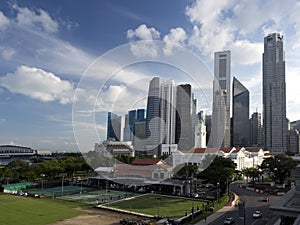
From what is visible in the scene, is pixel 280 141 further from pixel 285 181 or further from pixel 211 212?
pixel 211 212

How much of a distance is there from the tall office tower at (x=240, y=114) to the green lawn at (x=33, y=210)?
9144 centimetres

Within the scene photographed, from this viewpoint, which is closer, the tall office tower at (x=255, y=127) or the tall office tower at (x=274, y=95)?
the tall office tower at (x=274, y=95)

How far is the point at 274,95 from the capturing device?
326 feet

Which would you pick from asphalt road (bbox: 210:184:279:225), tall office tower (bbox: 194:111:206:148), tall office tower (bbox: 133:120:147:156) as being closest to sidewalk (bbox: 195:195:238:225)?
asphalt road (bbox: 210:184:279:225)

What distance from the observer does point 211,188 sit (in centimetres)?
3269

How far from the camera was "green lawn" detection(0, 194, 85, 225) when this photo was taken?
19.6 m

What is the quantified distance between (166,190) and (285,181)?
15.8 meters

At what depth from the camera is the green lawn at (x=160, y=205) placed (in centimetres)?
2161

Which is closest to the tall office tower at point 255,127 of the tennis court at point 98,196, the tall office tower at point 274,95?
the tall office tower at point 274,95

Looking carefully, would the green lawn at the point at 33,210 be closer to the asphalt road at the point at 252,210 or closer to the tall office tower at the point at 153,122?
the asphalt road at the point at 252,210

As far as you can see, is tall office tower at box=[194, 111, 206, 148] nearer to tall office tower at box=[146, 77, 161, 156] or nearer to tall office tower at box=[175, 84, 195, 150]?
tall office tower at box=[175, 84, 195, 150]

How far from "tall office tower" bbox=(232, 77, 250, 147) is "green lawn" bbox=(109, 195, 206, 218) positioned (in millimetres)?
86871

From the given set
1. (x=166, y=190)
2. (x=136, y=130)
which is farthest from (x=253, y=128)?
(x=166, y=190)

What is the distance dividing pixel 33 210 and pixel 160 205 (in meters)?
9.98
